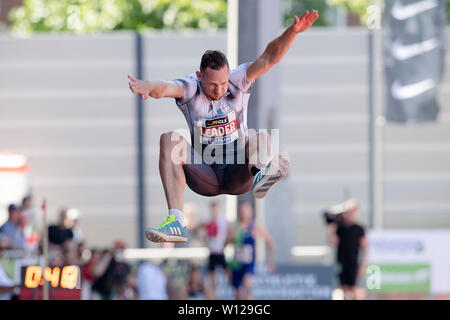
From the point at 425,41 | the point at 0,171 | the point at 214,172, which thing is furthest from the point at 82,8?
the point at 214,172

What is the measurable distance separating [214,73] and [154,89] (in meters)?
0.40

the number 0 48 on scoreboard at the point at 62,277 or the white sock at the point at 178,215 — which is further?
the number 0 48 on scoreboard at the point at 62,277

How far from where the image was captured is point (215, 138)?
636 centimetres

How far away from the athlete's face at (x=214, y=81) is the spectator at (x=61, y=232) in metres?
9.48

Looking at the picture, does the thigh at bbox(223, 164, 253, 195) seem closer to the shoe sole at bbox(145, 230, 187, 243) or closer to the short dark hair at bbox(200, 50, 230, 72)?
the shoe sole at bbox(145, 230, 187, 243)

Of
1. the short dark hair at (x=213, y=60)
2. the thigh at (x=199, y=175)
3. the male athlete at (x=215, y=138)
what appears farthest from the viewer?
the thigh at (x=199, y=175)

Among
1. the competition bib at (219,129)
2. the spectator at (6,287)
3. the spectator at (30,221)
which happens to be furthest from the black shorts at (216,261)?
the competition bib at (219,129)

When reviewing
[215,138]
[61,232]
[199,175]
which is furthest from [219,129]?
[61,232]

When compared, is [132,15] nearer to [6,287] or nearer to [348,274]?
[348,274]

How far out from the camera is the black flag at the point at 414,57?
17141 mm

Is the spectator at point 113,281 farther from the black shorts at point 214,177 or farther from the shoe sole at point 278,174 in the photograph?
the shoe sole at point 278,174

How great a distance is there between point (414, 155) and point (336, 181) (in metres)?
1.89

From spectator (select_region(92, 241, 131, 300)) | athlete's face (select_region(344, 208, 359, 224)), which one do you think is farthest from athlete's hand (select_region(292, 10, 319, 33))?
athlete's face (select_region(344, 208, 359, 224))

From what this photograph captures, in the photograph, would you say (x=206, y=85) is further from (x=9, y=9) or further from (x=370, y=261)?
(x=9, y=9)
